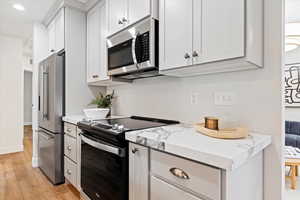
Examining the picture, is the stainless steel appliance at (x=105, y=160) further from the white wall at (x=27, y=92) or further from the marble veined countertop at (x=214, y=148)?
the white wall at (x=27, y=92)

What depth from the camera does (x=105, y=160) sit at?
1.50 meters

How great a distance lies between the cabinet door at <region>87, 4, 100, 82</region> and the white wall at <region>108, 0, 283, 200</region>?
1215 mm

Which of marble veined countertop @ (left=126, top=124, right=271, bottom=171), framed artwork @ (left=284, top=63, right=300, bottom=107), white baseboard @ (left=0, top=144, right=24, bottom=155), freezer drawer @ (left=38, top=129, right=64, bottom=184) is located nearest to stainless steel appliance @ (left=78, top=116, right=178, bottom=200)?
marble veined countertop @ (left=126, top=124, right=271, bottom=171)

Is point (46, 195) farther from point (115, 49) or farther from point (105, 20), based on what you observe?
point (105, 20)

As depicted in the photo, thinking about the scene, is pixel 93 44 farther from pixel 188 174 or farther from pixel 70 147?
pixel 188 174

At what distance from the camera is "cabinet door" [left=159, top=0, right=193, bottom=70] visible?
130cm

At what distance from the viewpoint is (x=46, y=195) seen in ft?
7.22

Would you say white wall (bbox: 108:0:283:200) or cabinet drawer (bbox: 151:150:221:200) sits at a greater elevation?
white wall (bbox: 108:0:283:200)

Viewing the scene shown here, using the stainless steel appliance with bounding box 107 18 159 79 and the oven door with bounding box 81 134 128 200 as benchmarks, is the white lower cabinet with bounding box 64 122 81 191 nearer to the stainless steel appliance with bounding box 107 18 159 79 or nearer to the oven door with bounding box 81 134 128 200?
the oven door with bounding box 81 134 128 200

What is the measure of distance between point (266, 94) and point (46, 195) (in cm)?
260

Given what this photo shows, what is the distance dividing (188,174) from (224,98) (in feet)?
2.43

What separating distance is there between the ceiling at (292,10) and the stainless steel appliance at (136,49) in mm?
2409

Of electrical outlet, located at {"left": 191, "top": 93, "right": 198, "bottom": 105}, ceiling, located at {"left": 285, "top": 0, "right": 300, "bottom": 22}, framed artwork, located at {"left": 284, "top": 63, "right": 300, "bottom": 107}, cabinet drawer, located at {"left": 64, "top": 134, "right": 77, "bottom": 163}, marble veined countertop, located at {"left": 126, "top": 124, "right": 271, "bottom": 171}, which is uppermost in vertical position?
ceiling, located at {"left": 285, "top": 0, "right": 300, "bottom": 22}

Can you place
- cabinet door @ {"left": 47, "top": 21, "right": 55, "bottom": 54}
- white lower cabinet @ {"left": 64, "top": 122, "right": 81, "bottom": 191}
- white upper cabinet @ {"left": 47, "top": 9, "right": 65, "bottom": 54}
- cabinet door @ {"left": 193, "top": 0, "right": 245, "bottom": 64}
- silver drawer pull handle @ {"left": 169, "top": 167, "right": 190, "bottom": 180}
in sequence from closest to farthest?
silver drawer pull handle @ {"left": 169, "top": 167, "right": 190, "bottom": 180} < cabinet door @ {"left": 193, "top": 0, "right": 245, "bottom": 64} < white lower cabinet @ {"left": 64, "top": 122, "right": 81, "bottom": 191} < white upper cabinet @ {"left": 47, "top": 9, "right": 65, "bottom": 54} < cabinet door @ {"left": 47, "top": 21, "right": 55, "bottom": 54}
